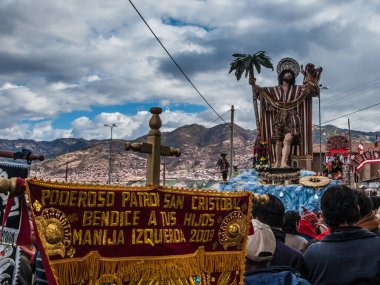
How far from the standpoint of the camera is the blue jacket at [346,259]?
295 cm

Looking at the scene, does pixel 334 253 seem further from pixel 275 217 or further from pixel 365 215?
pixel 365 215

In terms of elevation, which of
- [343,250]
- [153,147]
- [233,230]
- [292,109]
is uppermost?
[292,109]

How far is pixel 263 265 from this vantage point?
2.93m

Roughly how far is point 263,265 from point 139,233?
83 centimetres

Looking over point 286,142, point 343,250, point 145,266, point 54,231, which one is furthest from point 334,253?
point 286,142

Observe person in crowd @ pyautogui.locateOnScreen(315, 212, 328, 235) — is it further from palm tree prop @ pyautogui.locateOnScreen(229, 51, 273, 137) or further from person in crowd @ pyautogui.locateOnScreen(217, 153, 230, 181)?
palm tree prop @ pyautogui.locateOnScreen(229, 51, 273, 137)

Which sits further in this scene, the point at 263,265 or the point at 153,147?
the point at 153,147

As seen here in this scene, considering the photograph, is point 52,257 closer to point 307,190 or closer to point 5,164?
point 5,164

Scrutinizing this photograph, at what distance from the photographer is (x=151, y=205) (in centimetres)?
285

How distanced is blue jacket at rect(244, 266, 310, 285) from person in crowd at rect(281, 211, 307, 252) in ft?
5.31

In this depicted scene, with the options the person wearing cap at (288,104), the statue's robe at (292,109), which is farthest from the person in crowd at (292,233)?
the statue's robe at (292,109)

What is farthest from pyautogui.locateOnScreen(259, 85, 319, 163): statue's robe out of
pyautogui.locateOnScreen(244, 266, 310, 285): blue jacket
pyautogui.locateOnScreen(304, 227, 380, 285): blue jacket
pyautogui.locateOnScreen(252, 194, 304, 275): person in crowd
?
pyautogui.locateOnScreen(244, 266, 310, 285): blue jacket

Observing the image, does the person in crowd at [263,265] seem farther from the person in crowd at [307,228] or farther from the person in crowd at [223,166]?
the person in crowd at [223,166]

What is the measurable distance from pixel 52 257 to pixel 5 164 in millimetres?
1138
